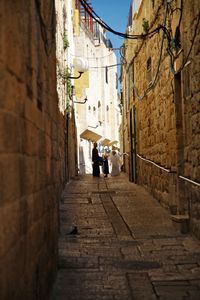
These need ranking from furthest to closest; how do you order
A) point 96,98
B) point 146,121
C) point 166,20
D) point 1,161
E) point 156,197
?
point 96,98 → point 146,121 → point 156,197 → point 166,20 → point 1,161

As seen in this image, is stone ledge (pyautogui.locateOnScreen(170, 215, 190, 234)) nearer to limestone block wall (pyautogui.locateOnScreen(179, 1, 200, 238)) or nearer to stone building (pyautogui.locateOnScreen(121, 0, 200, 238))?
stone building (pyautogui.locateOnScreen(121, 0, 200, 238))

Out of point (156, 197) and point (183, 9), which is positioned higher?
point (183, 9)

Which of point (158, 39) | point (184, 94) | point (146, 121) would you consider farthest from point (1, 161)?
point (146, 121)

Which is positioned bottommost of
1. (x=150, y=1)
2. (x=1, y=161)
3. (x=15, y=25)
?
(x=1, y=161)

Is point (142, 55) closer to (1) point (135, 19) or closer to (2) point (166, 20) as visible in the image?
(1) point (135, 19)

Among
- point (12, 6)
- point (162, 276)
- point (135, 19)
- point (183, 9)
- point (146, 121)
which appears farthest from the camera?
point (135, 19)

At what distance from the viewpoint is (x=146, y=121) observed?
40.2 ft

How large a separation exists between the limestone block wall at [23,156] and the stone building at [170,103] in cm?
300

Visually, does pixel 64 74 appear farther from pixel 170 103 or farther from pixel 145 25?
pixel 170 103

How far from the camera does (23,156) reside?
2818 millimetres

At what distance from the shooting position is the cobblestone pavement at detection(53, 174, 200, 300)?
443cm

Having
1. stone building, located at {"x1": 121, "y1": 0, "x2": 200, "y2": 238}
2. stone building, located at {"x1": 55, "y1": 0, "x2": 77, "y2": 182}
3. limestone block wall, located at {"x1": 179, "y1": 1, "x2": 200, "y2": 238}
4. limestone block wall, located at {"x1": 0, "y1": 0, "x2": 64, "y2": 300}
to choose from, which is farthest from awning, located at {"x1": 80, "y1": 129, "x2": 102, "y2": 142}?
limestone block wall, located at {"x1": 0, "y1": 0, "x2": 64, "y2": 300}

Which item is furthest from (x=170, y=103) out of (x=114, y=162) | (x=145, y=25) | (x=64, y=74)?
(x=114, y=162)

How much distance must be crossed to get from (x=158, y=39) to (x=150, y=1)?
149 centimetres
